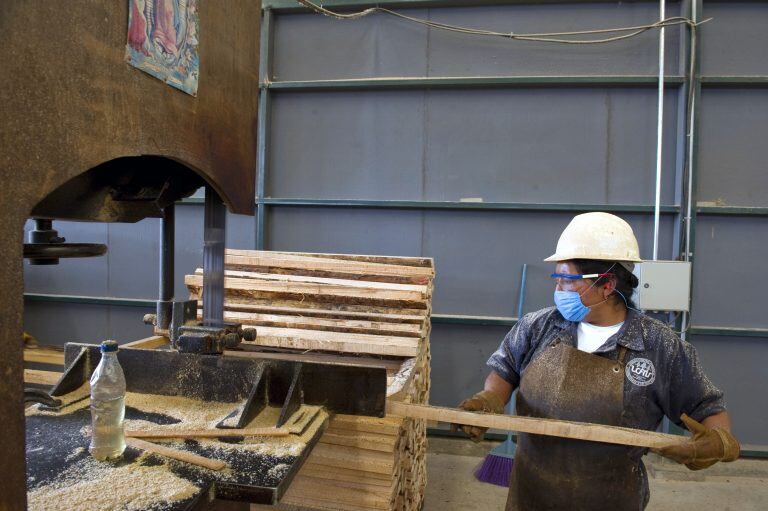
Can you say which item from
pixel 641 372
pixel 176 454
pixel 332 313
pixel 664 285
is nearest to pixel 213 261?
pixel 176 454

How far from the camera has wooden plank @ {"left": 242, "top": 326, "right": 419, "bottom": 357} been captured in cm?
269

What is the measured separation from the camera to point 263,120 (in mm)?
4793

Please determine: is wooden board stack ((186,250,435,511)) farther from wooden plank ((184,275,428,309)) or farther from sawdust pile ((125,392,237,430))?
sawdust pile ((125,392,237,430))

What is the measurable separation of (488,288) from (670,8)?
2796 millimetres

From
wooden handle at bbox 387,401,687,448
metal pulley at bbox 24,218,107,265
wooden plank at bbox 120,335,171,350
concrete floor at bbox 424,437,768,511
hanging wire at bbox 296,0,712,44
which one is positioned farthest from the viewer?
hanging wire at bbox 296,0,712,44

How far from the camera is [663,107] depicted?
4.38 metres

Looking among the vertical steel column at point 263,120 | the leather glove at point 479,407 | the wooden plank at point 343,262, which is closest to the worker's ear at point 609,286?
the leather glove at point 479,407

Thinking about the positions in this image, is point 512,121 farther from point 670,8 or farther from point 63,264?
point 63,264

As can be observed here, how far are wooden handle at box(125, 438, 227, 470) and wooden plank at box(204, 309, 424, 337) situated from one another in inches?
60.3

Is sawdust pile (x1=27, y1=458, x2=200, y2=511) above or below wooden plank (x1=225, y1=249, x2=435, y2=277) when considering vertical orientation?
below

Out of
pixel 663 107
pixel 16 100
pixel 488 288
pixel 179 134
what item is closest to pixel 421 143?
pixel 488 288

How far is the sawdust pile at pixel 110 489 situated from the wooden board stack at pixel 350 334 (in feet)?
2.77

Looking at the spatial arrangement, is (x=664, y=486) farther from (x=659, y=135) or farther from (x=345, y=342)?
(x=345, y=342)

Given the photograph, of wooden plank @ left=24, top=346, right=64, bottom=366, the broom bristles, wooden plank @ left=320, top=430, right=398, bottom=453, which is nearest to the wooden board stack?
wooden plank @ left=320, top=430, right=398, bottom=453
